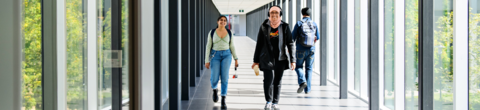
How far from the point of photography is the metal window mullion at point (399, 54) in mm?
4484

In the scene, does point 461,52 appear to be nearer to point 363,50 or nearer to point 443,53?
point 443,53

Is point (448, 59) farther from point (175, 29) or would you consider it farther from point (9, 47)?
point (9, 47)

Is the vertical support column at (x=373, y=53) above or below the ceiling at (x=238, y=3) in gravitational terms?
below

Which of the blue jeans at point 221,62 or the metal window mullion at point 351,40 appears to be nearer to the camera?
the blue jeans at point 221,62

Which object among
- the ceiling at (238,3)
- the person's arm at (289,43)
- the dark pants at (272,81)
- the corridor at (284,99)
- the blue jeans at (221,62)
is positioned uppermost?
the ceiling at (238,3)

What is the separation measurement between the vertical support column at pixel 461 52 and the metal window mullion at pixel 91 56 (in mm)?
2903

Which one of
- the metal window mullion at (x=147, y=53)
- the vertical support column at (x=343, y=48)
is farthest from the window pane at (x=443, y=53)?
the metal window mullion at (x=147, y=53)

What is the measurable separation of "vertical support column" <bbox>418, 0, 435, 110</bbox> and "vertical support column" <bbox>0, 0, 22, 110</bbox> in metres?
2.95

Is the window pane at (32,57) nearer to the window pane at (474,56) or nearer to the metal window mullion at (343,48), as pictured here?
the window pane at (474,56)

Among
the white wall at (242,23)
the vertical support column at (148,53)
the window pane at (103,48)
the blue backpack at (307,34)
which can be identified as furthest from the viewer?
the white wall at (242,23)

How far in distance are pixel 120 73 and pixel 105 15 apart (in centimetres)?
42

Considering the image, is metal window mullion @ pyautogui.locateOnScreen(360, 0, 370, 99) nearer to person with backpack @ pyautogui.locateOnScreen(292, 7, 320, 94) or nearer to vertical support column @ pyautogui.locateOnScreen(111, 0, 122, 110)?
person with backpack @ pyautogui.locateOnScreen(292, 7, 320, 94)

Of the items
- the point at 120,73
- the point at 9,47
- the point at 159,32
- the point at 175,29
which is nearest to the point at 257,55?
the point at 175,29

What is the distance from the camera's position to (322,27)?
7.09m
